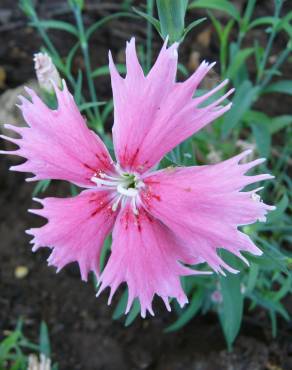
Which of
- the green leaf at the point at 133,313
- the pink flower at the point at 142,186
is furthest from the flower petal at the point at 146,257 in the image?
the green leaf at the point at 133,313

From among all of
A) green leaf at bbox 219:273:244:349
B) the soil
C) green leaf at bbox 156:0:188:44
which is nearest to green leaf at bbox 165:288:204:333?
the soil

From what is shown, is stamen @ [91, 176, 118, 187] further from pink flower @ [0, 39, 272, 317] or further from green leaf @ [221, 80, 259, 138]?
green leaf @ [221, 80, 259, 138]

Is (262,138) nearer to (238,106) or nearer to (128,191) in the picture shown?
(238,106)

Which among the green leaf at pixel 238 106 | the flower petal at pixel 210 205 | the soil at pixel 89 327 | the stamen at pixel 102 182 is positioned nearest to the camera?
the flower petal at pixel 210 205

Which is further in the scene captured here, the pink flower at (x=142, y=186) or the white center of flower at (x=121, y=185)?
the white center of flower at (x=121, y=185)

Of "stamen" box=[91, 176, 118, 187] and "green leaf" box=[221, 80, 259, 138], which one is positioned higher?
"green leaf" box=[221, 80, 259, 138]

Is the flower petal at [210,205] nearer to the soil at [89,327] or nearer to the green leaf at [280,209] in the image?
the green leaf at [280,209]

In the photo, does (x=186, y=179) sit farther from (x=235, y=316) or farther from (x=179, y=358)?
(x=179, y=358)

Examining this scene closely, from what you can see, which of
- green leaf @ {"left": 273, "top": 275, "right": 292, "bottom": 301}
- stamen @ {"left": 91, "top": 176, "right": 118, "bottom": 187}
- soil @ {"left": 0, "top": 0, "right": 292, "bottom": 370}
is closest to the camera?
stamen @ {"left": 91, "top": 176, "right": 118, "bottom": 187}
